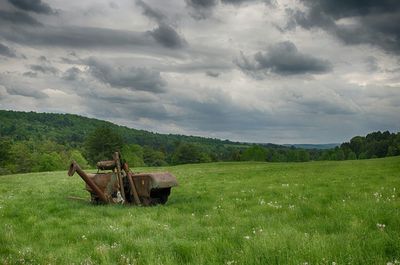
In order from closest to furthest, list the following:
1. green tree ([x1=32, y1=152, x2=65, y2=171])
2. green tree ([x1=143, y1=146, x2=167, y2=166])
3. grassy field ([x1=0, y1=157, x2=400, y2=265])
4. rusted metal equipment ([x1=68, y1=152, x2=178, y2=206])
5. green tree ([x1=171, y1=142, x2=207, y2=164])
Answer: grassy field ([x1=0, y1=157, x2=400, y2=265])
rusted metal equipment ([x1=68, y1=152, x2=178, y2=206])
green tree ([x1=32, y1=152, x2=65, y2=171])
green tree ([x1=171, y1=142, x2=207, y2=164])
green tree ([x1=143, y1=146, x2=167, y2=166])

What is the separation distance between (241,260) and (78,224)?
24.4 feet

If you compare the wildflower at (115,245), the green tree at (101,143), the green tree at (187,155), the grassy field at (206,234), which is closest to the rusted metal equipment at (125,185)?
the grassy field at (206,234)

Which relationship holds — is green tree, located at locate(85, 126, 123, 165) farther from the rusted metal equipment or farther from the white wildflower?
the white wildflower

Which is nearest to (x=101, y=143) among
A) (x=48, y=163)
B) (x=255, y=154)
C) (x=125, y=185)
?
(x=48, y=163)

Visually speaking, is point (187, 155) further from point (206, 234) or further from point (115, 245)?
point (115, 245)

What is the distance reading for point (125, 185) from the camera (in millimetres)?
17609

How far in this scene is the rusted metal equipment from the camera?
16.8 meters

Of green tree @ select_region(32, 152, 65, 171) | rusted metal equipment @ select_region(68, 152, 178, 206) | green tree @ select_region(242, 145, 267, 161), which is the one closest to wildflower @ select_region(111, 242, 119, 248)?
rusted metal equipment @ select_region(68, 152, 178, 206)

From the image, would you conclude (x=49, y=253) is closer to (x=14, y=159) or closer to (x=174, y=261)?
(x=174, y=261)

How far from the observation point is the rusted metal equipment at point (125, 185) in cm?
1678

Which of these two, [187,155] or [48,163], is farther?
[187,155]

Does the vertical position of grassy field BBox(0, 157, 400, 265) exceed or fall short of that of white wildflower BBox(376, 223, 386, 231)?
it falls short

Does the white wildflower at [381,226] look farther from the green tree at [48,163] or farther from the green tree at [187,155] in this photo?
the green tree at [187,155]

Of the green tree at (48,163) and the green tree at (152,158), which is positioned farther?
the green tree at (152,158)
